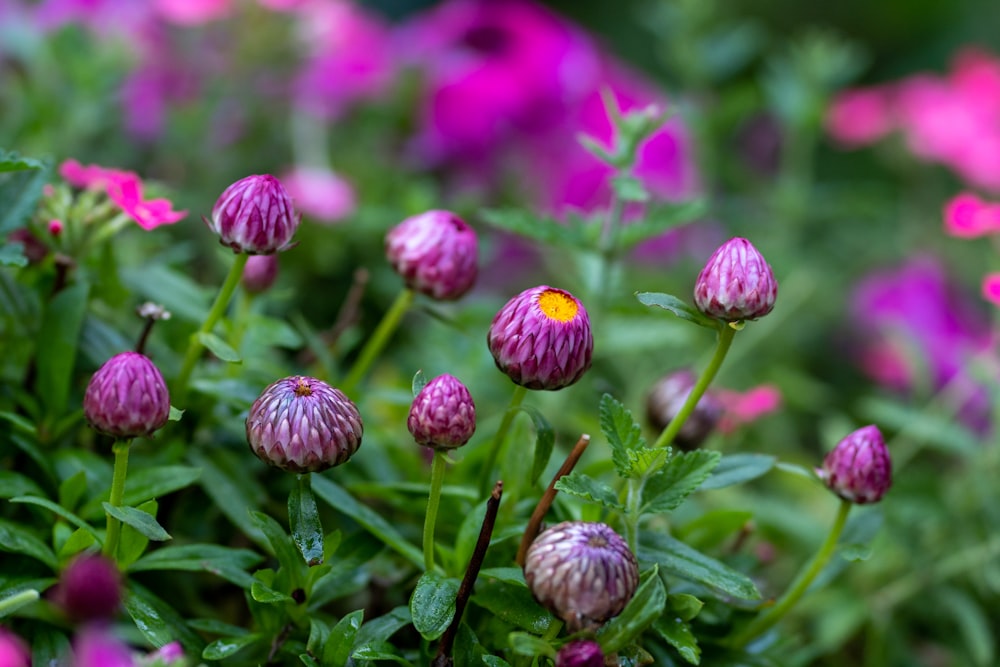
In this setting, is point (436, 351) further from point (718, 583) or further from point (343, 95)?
point (343, 95)

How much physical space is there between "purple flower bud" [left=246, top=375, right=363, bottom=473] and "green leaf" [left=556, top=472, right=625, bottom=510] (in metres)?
0.13

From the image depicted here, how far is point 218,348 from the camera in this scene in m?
0.65

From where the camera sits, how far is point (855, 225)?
1.68 metres

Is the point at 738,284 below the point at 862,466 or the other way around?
the other way around

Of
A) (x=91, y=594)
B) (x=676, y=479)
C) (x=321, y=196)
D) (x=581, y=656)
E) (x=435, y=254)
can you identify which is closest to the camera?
(x=91, y=594)

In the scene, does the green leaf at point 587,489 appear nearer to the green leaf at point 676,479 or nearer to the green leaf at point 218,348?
the green leaf at point 676,479

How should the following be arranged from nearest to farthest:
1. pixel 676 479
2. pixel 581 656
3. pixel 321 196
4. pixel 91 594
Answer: pixel 91 594 → pixel 581 656 → pixel 676 479 → pixel 321 196

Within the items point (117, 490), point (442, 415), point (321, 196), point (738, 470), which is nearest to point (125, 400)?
point (117, 490)

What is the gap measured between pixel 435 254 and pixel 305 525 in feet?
0.76

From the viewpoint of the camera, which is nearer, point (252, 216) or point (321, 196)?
point (252, 216)

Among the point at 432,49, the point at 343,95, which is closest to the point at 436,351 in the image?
the point at 343,95

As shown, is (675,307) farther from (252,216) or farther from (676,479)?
(252,216)

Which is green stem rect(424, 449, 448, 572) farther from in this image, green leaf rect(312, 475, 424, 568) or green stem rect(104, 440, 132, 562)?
green stem rect(104, 440, 132, 562)

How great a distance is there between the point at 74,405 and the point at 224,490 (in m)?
0.14
